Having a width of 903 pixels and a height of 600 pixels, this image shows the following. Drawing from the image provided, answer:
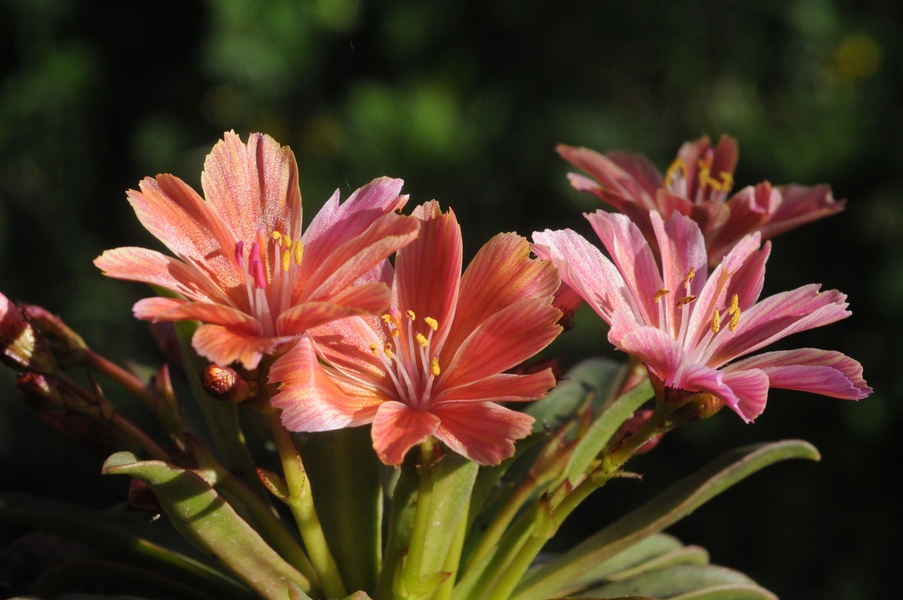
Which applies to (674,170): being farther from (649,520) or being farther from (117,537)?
(117,537)

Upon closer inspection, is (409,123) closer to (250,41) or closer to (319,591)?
(250,41)

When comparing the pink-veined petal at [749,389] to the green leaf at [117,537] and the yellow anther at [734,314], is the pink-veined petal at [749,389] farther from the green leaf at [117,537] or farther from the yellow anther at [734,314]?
the green leaf at [117,537]

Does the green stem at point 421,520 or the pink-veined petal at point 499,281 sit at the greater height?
the pink-veined petal at point 499,281

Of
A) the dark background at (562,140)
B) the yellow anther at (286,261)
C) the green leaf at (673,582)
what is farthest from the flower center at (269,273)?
the dark background at (562,140)

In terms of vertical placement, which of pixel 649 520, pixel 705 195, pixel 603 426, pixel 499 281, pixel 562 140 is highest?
pixel 562 140

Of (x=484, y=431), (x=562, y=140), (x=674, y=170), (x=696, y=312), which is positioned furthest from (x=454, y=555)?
(x=562, y=140)

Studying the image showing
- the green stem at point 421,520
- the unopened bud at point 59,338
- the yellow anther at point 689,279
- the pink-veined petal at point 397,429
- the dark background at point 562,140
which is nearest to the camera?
the pink-veined petal at point 397,429

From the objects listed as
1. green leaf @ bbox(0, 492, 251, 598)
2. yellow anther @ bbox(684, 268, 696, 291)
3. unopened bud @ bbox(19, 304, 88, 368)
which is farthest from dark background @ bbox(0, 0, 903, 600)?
yellow anther @ bbox(684, 268, 696, 291)
